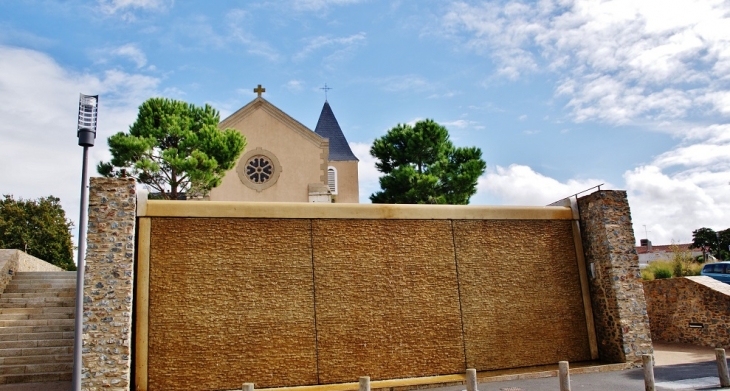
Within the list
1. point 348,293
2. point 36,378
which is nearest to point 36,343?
point 36,378

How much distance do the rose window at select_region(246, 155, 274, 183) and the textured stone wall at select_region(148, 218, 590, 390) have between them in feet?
48.6

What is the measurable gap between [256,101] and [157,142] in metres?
6.42

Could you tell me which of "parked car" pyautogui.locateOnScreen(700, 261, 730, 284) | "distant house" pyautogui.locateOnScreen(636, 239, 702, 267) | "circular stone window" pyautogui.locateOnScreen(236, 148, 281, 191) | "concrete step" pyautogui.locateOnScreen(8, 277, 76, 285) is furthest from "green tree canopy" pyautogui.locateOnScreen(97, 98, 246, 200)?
"distant house" pyautogui.locateOnScreen(636, 239, 702, 267)

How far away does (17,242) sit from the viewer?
3334 cm

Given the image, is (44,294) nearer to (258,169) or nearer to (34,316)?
(34,316)

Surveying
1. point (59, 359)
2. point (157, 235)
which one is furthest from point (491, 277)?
point (59, 359)

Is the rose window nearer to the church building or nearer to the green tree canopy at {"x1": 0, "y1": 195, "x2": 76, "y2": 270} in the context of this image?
the church building

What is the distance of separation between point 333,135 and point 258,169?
34.7 feet

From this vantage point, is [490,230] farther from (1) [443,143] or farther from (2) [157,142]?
(1) [443,143]

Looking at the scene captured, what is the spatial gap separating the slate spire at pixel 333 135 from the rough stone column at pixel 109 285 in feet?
75.0

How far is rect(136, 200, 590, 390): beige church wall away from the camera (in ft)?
36.5

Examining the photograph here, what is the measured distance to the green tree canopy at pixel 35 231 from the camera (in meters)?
33.3

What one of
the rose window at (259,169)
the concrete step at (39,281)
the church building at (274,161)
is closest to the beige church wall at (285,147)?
the church building at (274,161)

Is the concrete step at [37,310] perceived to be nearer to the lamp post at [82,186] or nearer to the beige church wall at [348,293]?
the beige church wall at [348,293]
